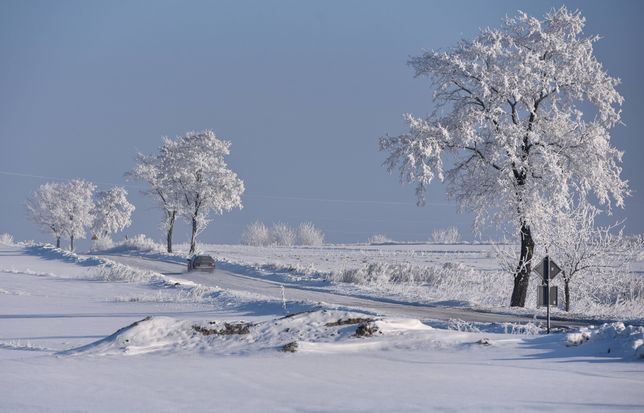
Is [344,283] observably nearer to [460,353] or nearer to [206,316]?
[206,316]

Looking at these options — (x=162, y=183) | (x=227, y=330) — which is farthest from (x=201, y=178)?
(x=227, y=330)

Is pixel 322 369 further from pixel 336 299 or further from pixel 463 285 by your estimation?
pixel 463 285

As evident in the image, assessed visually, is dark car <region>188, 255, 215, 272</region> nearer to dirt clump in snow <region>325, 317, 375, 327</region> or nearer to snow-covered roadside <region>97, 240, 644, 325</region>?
snow-covered roadside <region>97, 240, 644, 325</region>

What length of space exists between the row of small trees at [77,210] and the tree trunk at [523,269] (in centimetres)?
7305

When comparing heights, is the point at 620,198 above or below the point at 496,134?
below

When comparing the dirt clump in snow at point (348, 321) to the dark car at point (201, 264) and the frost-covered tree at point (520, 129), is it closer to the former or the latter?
the frost-covered tree at point (520, 129)

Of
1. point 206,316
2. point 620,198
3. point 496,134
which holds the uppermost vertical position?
point 496,134

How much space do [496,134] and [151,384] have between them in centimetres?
1930

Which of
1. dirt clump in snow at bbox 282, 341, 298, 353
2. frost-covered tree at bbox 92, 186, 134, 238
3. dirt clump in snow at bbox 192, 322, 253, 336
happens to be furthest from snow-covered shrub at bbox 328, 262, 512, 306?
frost-covered tree at bbox 92, 186, 134, 238

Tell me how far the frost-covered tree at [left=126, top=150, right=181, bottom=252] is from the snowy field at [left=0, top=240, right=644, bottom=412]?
167 feet

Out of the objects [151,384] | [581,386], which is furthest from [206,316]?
[581,386]

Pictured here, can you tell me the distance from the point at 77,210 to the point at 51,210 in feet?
10.9

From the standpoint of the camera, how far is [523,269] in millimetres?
27203

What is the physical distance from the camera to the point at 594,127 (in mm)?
25875
